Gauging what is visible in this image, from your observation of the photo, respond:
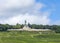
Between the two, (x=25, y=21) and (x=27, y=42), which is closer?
(x=27, y=42)

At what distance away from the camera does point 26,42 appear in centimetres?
7500

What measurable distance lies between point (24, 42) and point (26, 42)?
664 mm

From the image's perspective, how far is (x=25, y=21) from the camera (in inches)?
7421

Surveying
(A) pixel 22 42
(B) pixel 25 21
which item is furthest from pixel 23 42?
(B) pixel 25 21

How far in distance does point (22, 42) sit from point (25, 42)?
1.02m

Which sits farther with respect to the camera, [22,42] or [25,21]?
[25,21]

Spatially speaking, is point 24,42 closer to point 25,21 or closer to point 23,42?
point 23,42

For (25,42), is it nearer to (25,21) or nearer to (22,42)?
(22,42)

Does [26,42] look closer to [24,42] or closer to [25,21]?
[24,42]

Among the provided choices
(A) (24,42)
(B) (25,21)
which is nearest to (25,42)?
(A) (24,42)

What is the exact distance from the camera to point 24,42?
246 feet

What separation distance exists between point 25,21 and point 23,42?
114 m

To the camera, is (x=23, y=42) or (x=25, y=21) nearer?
(x=23, y=42)

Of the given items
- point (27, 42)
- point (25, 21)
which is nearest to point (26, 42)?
point (27, 42)
